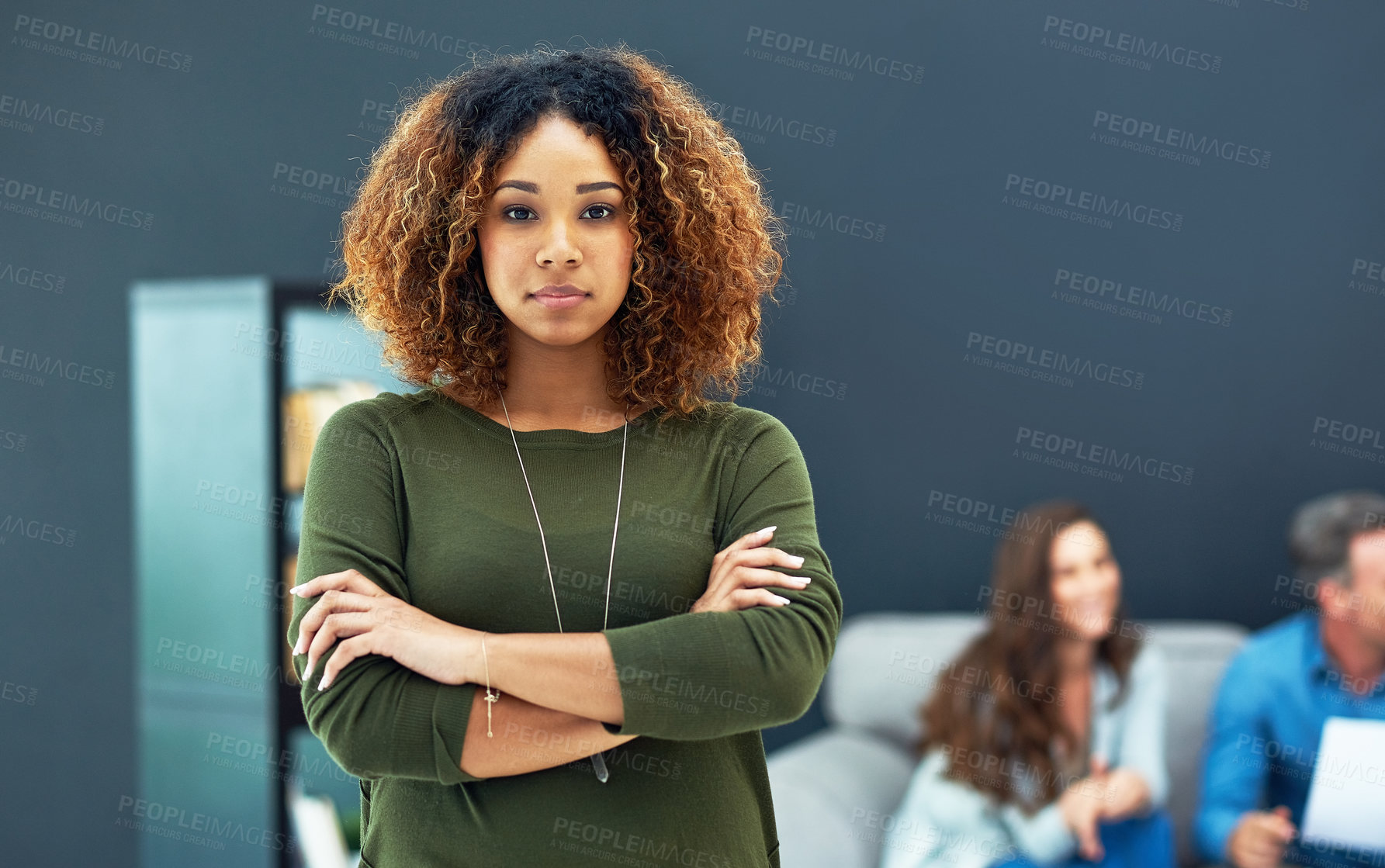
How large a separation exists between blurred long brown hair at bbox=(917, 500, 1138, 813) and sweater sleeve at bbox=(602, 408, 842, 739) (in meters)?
1.35

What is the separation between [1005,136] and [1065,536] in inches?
49.0

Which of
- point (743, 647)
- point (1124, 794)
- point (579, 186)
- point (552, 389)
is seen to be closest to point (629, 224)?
point (579, 186)

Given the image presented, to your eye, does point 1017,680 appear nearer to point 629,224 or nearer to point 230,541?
point 629,224

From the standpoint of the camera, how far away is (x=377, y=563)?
1139mm

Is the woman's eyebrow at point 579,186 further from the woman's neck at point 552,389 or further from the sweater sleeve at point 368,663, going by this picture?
the sweater sleeve at point 368,663

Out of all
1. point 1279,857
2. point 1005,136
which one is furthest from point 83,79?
point 1279,857

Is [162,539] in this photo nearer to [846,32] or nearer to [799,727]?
[799,727]

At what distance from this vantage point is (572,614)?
44.3 inches

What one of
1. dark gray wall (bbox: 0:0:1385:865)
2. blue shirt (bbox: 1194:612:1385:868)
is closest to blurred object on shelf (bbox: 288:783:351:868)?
dark gray wall (bbox: 0:0:1385:865)

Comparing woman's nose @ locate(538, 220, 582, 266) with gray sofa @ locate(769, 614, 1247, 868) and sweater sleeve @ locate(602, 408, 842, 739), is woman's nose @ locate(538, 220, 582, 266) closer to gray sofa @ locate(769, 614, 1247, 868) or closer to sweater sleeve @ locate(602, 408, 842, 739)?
sweater sleeve @ locate(602, 408, 842, 739)

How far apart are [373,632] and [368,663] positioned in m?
0.04

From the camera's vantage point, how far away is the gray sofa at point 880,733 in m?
2.40

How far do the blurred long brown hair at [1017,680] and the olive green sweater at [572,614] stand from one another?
4.23 feet

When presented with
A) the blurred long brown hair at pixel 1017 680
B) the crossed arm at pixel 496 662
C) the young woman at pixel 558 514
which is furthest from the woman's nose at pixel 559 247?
the blurred long brown hair at pixel 1017 680
